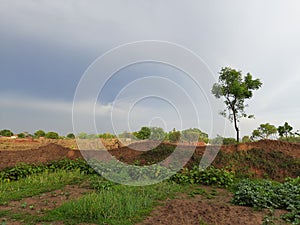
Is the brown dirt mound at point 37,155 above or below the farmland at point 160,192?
above

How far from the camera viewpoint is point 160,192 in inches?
254

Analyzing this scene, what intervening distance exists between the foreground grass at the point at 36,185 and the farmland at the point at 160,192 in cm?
2

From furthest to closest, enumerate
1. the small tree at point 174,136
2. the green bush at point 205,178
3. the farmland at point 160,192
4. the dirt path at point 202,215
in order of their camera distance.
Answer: the small tree at point 174,136 → the green bush at point 205,178 → the farmland at point 160,192 → the dirt path at point 202,215

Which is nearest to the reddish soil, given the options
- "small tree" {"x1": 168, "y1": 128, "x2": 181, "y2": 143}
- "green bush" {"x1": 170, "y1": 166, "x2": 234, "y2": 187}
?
"green bush" {"x1": 170, "y1": 166, "x2": 234, "y2": 187}

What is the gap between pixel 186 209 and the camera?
4.91 metres

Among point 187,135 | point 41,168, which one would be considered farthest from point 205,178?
point 41,168

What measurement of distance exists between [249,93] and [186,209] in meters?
11.0

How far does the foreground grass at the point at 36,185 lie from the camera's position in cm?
651

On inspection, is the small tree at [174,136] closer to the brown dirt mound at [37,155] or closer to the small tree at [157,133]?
the small tree at [157,133]

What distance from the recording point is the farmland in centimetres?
469

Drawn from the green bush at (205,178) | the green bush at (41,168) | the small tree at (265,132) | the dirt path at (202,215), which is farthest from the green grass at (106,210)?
the small tree at (265,132)

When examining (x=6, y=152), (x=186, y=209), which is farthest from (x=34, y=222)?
(x=6, y=152)

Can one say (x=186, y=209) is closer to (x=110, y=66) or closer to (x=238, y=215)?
(x=238, y=215)

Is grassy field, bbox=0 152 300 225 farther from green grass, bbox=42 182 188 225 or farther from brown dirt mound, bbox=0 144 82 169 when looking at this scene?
brown dirt mound, bbox=0 144 82 169
